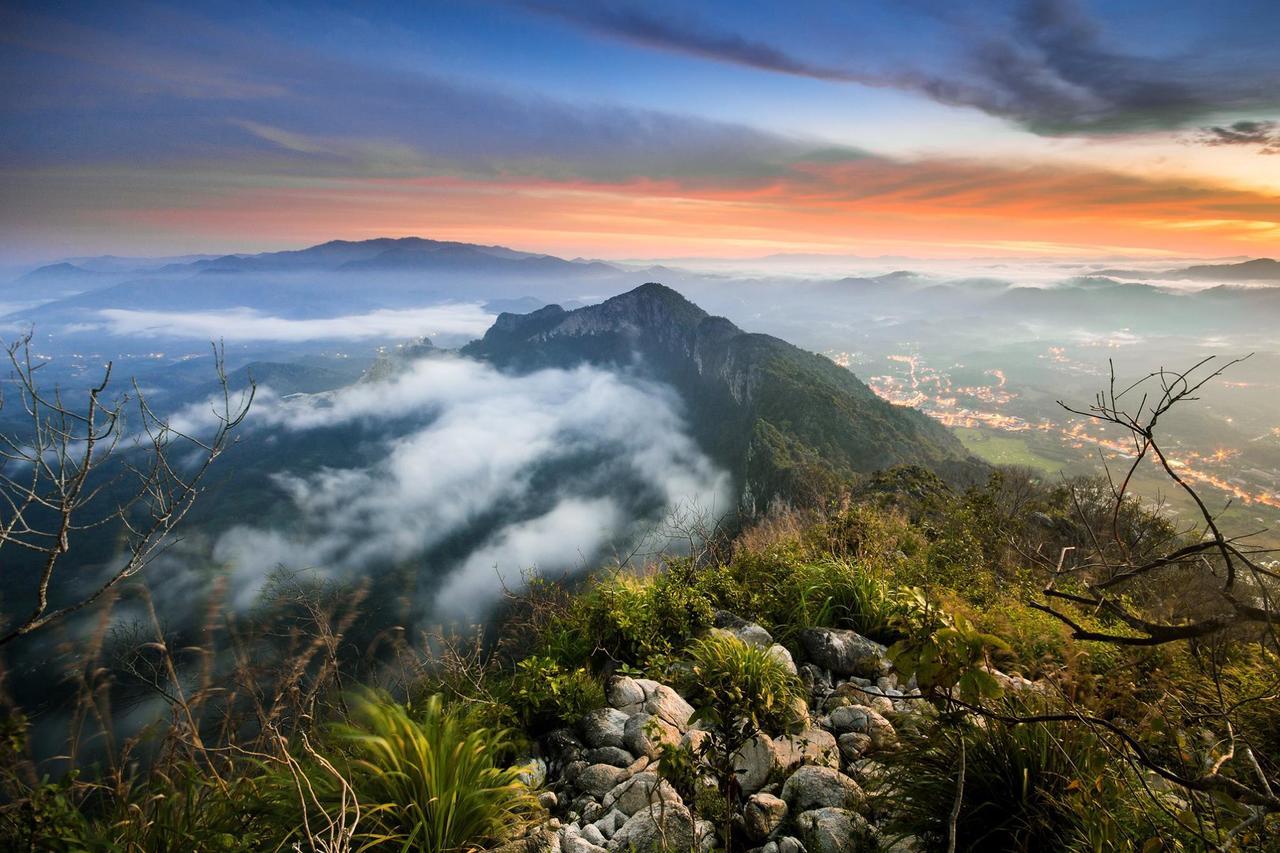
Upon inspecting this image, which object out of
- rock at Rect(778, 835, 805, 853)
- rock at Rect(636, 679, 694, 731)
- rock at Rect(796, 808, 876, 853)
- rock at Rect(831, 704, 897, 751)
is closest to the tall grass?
rock at Rect(636, 679, 694, 731)

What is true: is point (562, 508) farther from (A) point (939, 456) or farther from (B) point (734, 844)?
(B) point (734, 844)

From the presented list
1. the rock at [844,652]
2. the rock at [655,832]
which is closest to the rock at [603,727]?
the rock at [655,832]

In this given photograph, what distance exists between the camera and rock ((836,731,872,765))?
4527 millimetres

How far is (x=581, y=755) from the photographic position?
4617 mm

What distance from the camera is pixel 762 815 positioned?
151 inches

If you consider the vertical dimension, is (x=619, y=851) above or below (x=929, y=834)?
below

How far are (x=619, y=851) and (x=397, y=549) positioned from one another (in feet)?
449

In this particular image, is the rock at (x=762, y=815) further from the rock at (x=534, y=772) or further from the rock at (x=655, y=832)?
the rock at (x=534, y=772)

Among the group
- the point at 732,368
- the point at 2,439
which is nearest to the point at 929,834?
the point at 2,439

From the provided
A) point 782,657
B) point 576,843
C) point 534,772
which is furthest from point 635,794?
point 782,657

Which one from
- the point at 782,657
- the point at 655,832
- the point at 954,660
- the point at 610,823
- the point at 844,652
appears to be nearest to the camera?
the point at 954,660

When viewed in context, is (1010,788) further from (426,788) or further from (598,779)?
(426,788)

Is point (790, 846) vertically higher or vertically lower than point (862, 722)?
higher

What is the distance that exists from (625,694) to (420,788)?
7.18 ft
